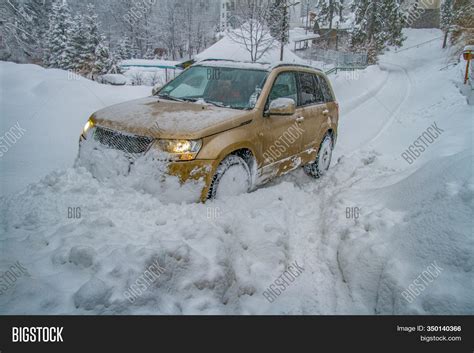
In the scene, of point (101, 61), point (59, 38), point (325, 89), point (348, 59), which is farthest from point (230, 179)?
point (348, 59)

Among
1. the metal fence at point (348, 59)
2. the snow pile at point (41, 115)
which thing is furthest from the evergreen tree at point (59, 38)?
the metal fence at point (348, 59)

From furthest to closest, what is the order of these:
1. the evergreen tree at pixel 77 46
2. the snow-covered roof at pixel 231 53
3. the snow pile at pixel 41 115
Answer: the evergreen tree at pixel 77 46, the snow-covered roof at pixel 231 53, the snow pile at pixel 41 115

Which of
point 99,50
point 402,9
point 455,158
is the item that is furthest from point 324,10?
point 455,158

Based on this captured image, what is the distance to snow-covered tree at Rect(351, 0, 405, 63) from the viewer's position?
4128 cm

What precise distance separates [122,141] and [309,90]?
350 cm

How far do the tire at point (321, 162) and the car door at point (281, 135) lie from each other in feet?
3.22

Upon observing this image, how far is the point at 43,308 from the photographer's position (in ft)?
7.75

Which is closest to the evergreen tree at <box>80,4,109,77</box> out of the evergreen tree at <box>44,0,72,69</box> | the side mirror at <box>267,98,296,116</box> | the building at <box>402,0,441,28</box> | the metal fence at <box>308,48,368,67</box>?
the evergreen tree at <box>44,0,72,69</box>

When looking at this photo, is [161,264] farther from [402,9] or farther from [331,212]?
[402,9]

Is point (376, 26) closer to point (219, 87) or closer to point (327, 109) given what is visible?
point (327, 109)

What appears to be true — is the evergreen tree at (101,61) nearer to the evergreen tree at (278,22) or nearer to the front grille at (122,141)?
the evergreen tree at (278,22)

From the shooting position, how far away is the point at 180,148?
3.62 m

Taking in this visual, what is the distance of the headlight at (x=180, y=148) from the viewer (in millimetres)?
3611
